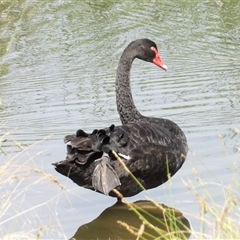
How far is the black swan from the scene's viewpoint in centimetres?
457

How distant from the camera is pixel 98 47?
923cm

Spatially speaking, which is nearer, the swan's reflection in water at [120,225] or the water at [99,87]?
the swan's reflection in water at [120,225]

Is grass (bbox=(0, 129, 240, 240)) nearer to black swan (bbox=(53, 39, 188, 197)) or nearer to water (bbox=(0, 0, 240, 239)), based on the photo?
water (bbox=(0, 0, 240, 239))

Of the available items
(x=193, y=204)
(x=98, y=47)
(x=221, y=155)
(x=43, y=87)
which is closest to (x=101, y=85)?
(x=43, y=87)

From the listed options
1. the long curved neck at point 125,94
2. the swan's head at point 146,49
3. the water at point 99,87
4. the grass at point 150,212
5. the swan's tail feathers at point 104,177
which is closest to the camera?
the grass at point 150,212

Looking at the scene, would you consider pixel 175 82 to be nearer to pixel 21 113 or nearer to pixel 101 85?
pixel 101 85

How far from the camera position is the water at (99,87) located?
16.6 feet

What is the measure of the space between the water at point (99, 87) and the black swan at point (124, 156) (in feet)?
0.53

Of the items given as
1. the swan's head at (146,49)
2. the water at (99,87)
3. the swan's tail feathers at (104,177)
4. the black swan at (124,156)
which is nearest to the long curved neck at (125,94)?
the swan's head at (146,49)

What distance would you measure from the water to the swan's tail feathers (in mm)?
225

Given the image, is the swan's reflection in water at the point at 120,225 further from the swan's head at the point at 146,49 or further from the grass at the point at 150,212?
the swan's head at the point at 146,49

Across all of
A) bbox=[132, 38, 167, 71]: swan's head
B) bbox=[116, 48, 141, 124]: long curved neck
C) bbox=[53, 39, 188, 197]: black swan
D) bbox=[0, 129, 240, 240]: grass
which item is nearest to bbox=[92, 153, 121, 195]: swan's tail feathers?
bbox=[53, 39, 188, 197]: black swan

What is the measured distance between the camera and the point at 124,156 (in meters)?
4.73

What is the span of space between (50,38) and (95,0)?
1678 mm
